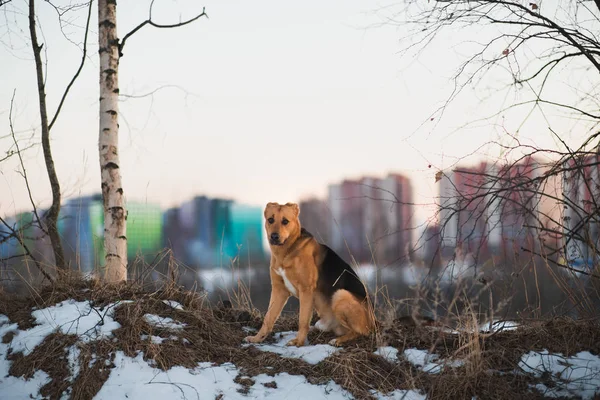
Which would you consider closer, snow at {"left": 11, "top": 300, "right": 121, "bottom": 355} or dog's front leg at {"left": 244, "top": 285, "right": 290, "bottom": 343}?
snow at {"left": 11, "top": 300, "right": 121, "bottom": 355}

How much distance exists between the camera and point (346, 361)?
5.27m

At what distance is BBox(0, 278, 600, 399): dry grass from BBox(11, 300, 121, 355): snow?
87 mm

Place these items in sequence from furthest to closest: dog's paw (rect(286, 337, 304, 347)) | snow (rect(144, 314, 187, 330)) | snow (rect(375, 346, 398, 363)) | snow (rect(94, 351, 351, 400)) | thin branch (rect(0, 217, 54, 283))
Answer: thin branch (rect(0, 217, 54, 283)) → dog's paw (rect(286, 337, 304, 347)) → snow (rect(144, 314, 187, 330)) → snow (rect(375, 346, 398, 363)) → snow (rect(94, 351, 351, 400))

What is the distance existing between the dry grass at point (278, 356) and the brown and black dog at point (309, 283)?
0.67 ft

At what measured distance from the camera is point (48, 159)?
8.27m

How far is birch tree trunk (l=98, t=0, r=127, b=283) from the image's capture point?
293 inches

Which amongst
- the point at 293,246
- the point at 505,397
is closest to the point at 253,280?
the point at 293,246

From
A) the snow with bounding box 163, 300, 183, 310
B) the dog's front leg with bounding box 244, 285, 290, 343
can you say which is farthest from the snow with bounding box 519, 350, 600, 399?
the snow with bounding box 163, 300, 183, 310

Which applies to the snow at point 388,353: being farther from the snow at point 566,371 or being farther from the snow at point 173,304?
the snow at point 173,304

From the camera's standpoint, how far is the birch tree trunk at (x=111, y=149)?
24.4 ft

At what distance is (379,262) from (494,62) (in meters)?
2.49

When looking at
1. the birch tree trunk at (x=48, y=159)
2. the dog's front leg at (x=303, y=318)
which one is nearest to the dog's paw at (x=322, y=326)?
the dog's front leg at (x=303, y=318)

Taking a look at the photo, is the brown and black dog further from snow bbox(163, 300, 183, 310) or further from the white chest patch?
snow bbox(163, 300, 183, 310)

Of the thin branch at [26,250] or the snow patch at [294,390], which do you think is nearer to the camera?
the snow patch at [294,390]
